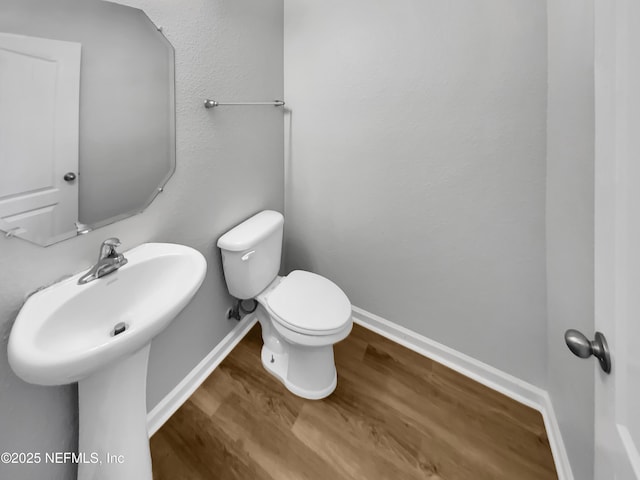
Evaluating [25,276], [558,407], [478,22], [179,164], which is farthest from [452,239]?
[25,276]

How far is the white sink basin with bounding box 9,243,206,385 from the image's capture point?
1.78 ft

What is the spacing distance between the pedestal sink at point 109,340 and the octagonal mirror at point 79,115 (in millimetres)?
189

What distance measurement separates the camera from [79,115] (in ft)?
2.63

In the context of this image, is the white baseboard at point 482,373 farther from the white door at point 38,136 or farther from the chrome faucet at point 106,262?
the white door at point 38,136

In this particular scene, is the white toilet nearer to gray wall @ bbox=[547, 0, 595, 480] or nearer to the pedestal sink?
the pedestal sink

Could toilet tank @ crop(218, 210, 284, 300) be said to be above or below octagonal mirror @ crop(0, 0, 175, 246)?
below

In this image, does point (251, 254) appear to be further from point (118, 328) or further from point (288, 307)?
point (118, 328)

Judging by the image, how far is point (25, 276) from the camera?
28.1 inches

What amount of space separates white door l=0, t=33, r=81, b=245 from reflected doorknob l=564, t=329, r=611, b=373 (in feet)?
4.06

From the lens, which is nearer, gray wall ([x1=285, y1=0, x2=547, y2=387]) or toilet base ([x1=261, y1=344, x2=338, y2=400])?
gray wall ([x1=285, y1=0, x2=547, y2=387])

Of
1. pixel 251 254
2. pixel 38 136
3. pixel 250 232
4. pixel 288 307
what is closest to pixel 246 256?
pixel 251 254

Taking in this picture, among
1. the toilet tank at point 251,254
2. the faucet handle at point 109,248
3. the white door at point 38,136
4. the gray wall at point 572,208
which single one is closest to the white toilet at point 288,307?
the toilet tank at point 251,254

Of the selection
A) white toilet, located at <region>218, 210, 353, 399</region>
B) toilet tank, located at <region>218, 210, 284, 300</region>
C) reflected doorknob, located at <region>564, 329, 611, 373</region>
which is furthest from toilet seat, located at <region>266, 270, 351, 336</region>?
reflected doorknob, located at <region>564, 329, 611, 373</region>

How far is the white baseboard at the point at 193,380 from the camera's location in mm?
1161
